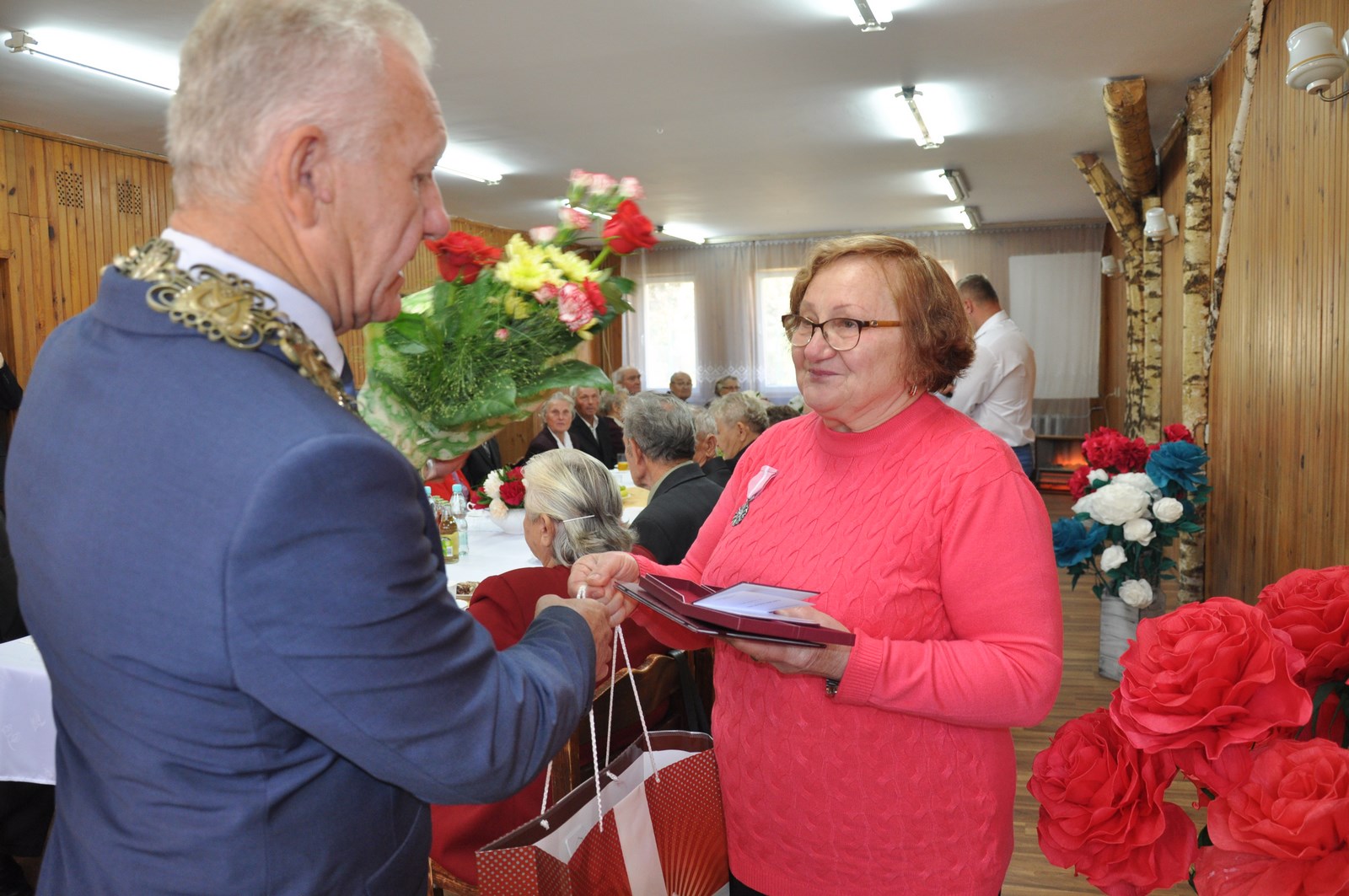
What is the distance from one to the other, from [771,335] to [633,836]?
535 inches

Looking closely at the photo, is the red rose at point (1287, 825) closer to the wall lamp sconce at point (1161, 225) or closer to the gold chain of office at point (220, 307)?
the gold chain of office at point (220, 307)

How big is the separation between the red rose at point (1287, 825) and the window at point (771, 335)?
45.0 ft

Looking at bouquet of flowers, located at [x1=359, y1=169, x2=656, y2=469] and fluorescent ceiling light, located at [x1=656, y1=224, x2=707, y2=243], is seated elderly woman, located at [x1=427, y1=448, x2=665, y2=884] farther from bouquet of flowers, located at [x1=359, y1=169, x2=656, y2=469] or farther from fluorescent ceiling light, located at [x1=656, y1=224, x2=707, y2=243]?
fluorescent ceiling light, located at [x1=656, y1=224, x2=707, y2=243]

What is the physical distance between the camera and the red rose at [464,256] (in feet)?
4.09

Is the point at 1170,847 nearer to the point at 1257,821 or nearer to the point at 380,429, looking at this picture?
the point at 1257,821

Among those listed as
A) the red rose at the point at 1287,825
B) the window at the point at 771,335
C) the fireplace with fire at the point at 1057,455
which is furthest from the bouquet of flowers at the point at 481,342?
the window at the point at 771,335

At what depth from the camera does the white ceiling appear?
5.19 metres

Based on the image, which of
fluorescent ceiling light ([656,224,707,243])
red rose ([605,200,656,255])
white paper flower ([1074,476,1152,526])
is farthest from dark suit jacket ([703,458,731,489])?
fluorescent ceiling light ([656,224,707,243])

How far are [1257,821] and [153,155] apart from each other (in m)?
9.16

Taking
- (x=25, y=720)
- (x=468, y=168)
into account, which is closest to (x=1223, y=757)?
(x=25, y=720)

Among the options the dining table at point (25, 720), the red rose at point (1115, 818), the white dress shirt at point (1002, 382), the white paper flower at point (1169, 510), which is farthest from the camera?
the white dress shirt at point (1002, 382)

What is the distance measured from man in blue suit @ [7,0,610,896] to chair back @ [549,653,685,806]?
1.10 meters

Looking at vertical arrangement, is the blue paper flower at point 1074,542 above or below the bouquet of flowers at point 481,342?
below

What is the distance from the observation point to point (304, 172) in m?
0.90
